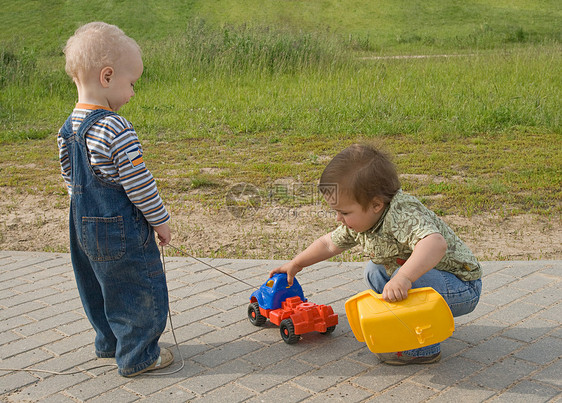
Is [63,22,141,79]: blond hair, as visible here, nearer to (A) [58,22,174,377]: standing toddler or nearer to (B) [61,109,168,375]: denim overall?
(A) [58,22,174,377]: standing toddler

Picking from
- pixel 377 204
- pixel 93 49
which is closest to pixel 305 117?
pixel 377 204

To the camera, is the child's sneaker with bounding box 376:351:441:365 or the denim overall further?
the child's sneaker with bounding box 376:351:441:365

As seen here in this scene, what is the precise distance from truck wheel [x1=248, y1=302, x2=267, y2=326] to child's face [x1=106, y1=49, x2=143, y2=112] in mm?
1384

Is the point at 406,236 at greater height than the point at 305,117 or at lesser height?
greater

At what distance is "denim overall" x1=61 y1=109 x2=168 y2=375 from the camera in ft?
9.30

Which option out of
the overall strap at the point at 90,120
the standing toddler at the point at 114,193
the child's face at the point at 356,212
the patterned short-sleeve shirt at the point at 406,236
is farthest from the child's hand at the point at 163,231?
the patterned short-sleeve shirt at the point at 406,236

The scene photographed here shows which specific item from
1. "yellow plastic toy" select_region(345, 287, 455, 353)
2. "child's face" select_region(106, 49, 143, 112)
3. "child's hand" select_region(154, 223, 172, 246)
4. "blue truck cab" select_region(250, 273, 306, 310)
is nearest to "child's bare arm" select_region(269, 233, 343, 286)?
"blue truck cab" select_region(250, 273, 306, 310)

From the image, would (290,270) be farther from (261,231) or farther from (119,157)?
(261,231)

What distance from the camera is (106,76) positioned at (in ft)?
9.27

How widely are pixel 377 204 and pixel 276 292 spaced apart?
87cm

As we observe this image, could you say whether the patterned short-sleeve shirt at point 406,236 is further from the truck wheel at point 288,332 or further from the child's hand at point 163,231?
the child's hand at point 163,231

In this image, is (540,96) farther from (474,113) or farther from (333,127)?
(333,127)

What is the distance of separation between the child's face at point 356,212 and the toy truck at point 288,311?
1.95 feet

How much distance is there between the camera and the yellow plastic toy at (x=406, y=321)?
2.76 meters
